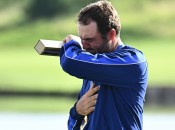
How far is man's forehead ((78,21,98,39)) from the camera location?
→ 4344 millimetres

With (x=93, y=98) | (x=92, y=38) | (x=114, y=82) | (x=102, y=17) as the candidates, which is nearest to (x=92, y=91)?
(x=93, y=98)

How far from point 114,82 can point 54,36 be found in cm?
3534

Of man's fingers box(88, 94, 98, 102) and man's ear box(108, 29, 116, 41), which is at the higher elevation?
man's ear box(108, 29, 116, 41)

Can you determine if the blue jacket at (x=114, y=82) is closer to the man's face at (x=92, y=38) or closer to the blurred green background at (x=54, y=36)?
the man's face at (x=92, y=38)

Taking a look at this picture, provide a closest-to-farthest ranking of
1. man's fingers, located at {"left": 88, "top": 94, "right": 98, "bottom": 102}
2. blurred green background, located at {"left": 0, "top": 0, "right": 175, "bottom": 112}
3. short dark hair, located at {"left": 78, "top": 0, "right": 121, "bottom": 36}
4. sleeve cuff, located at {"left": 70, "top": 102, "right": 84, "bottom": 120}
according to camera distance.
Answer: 1. short dark hair, located at {"left": 78, "top": 0, "right": 121, "bottom": 36}
2. man's fingers, located at {"left": 88, "top": 94, "right": 98, "bottom": 102}
3. sleeve cuff, located at {"left": 70, "top": 102, "right": 84, "bottom": 120}
4. blurred green background, located at {"left": 0, "top": 0, "right": 175, "bottom": 112}

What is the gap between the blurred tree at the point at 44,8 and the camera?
43.7 m

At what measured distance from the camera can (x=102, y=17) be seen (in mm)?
4336

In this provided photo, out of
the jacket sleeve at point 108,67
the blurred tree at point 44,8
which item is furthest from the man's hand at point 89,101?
the blurred tree at point 44,8

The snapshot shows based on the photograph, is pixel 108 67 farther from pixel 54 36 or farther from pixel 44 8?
pixel 44 8

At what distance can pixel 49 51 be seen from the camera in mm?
4594

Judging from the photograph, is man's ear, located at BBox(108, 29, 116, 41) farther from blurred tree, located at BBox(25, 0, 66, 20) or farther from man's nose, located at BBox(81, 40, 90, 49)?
blurred tree, located at BBox(25, 0, 66, 20)

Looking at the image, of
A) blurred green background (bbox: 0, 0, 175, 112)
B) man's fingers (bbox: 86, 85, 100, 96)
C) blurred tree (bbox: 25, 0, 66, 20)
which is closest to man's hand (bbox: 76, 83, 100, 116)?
man's fingers (bbox: 86, 85, 100, 96)

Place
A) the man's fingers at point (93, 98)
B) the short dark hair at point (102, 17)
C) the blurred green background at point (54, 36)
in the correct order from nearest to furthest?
the short dark hair at point (102, 17) < the man's fingers at point (93, 98) < the blurred green background at point (54, 36)

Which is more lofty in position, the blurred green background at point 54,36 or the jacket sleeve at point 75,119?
the blurred green background at point 54,36
